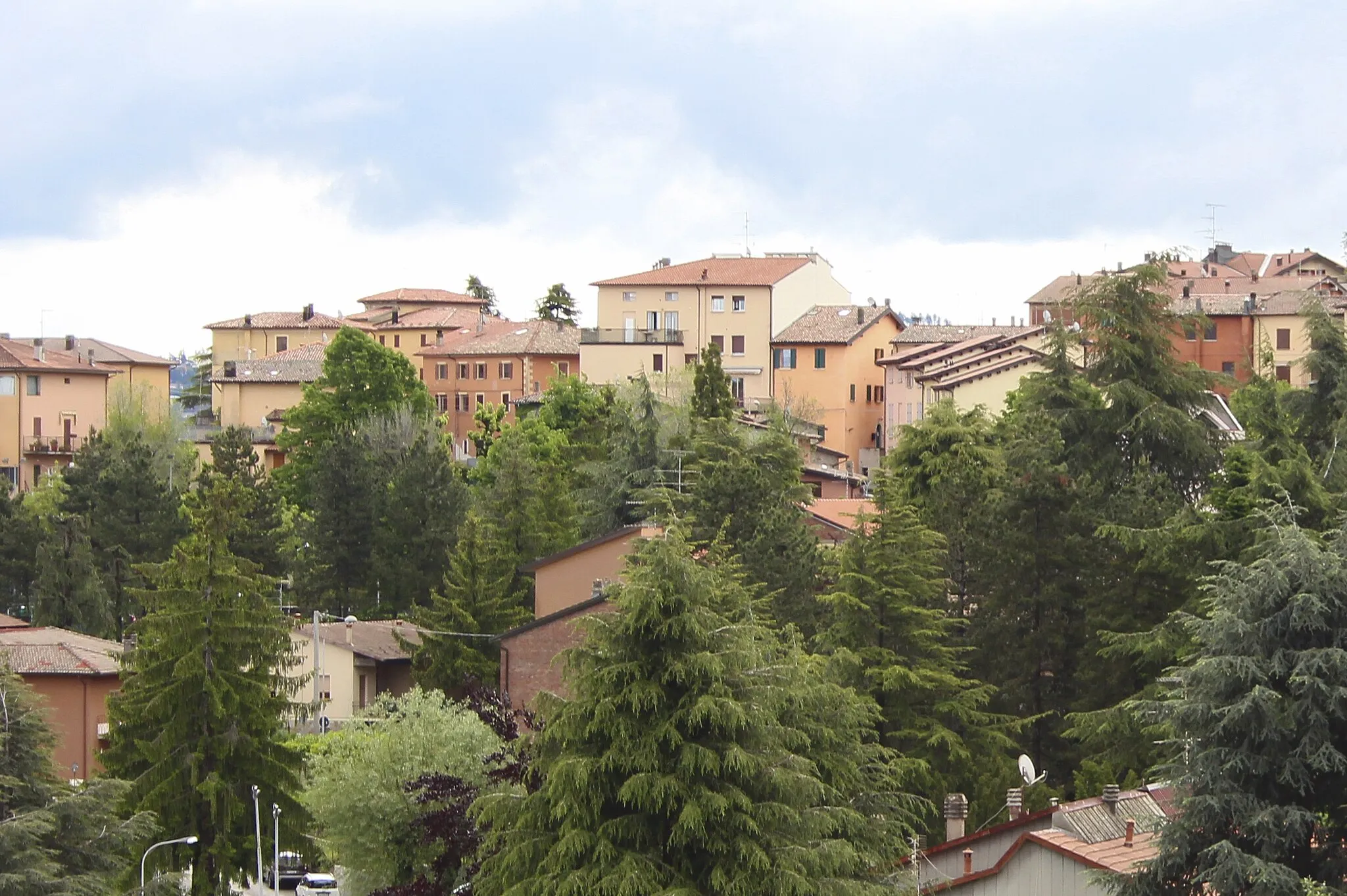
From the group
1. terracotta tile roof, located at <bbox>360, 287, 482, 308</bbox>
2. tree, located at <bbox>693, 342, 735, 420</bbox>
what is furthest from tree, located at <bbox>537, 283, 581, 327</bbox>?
tree, located at <bbox>693, 342, 735, 420</bbox>

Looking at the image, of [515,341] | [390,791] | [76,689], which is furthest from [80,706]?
[515,341]

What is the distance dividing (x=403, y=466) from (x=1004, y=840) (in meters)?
53.6

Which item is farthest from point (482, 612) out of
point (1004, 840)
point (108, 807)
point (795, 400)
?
point (795, 400)

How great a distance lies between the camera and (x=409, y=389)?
106 m

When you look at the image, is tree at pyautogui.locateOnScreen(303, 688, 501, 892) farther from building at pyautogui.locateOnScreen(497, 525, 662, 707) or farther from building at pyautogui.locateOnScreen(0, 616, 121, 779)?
building at pyautogui.locateOnScreen(0, 616, 121, 779)

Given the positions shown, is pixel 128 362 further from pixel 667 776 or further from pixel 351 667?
pixel 667 776

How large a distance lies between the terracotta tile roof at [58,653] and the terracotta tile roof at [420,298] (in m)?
94.9

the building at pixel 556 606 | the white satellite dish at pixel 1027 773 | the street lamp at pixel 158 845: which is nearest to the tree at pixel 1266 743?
the white satellite dish at pixel 1027 773

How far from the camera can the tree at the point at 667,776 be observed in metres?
20.0

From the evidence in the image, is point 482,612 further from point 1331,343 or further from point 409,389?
point 409,389

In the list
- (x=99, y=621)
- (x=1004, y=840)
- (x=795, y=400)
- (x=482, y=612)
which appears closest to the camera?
(x=1004, y=840)

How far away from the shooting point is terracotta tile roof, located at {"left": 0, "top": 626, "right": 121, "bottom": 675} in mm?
53031

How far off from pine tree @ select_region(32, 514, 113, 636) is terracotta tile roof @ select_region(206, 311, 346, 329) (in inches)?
2960

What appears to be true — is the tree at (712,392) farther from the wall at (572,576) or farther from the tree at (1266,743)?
the tree at (1266,743)
